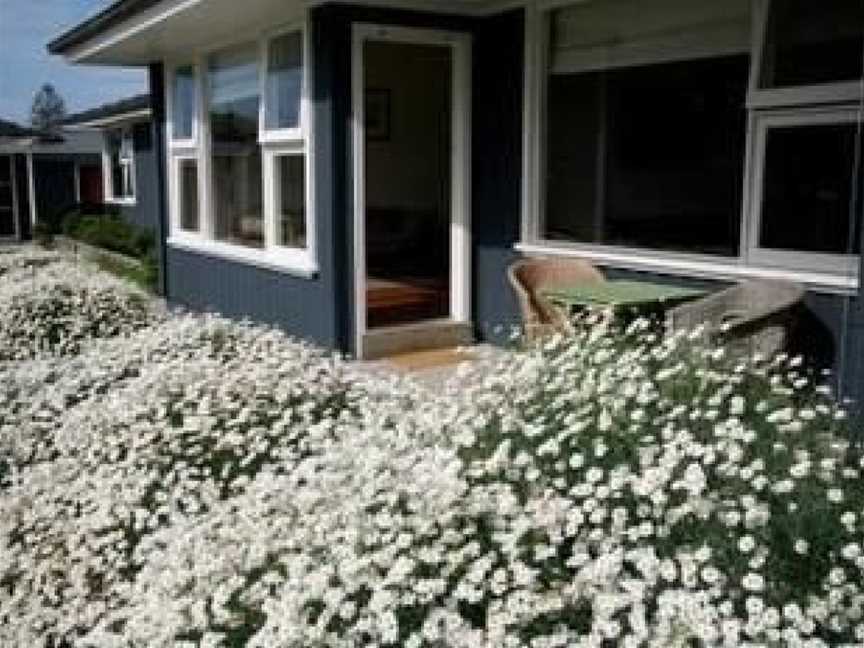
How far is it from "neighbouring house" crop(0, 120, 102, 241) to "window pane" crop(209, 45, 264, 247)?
1717cm

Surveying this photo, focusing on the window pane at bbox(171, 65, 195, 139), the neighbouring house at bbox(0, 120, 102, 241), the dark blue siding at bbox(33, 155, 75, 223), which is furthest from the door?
the window pane at bbox(171, 65, 195, 139)

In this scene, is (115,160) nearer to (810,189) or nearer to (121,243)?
(121,243)

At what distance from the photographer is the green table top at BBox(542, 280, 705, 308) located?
514 centimetres

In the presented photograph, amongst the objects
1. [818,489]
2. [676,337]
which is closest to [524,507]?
[818,489]

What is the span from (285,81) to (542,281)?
118 inches

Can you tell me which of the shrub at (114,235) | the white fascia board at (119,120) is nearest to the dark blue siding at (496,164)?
the shrub at (114,235)

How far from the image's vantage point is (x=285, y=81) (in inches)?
310

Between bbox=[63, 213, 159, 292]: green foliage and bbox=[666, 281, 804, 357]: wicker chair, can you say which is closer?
bbox=[666, 281, 804, 357]: wicker chair

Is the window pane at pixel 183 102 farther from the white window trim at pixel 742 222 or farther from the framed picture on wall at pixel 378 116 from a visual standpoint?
the white window trim at pixel 742 222

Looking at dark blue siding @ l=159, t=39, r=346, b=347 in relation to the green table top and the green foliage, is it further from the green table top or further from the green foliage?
the green foliage

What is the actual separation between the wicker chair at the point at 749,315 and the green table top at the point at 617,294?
0.28m

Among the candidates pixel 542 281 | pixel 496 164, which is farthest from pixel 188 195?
pixel 542 281

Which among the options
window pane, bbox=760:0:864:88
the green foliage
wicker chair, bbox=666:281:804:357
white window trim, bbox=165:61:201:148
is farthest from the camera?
the green foliage

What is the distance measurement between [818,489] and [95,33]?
8903 mm
